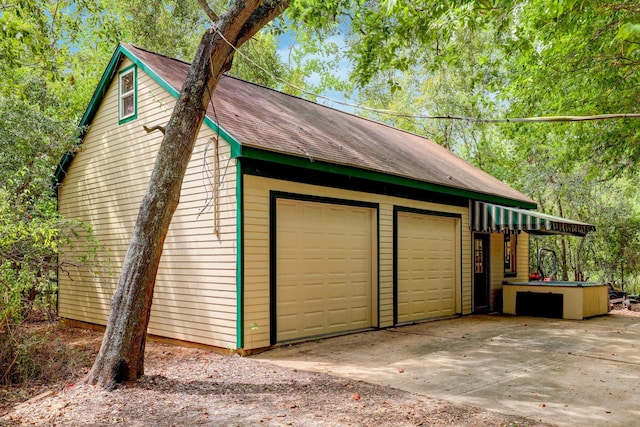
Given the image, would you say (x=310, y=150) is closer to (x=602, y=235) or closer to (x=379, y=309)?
(x=379, y=309)

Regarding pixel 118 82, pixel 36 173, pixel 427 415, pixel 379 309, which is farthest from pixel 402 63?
pixel 36 173

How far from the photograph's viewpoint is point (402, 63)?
9477 mm

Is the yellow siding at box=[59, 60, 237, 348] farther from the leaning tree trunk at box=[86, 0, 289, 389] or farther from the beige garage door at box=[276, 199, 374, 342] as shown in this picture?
the leaning tree trunk at box=[86, 0, 289, 389]

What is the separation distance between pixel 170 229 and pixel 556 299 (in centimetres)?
887

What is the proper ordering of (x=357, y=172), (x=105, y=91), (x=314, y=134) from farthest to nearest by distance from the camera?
(x=105, y=91), (x=314, y=134), (x=357, y=172)

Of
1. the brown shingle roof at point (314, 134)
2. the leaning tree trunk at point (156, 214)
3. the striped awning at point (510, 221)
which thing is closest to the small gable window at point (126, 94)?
the brown shingle roof at point (314, 134)

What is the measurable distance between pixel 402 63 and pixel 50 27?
675cm

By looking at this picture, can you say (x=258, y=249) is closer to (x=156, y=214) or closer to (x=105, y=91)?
(x=156, y=214)

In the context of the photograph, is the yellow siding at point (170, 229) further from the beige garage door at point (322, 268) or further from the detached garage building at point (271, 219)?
the beige garage door at point (322, 268)

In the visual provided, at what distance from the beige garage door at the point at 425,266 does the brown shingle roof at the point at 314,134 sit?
0.99 meters

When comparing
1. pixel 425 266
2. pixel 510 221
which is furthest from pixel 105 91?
pixel 510 221

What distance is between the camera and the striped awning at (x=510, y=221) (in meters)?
11.6

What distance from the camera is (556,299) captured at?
12.2m

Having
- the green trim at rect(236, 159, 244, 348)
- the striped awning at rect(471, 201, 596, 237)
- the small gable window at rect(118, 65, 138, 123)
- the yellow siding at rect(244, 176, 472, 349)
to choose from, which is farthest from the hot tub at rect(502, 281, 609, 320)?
the small gable window at rect(118, 65, 138, 123)
